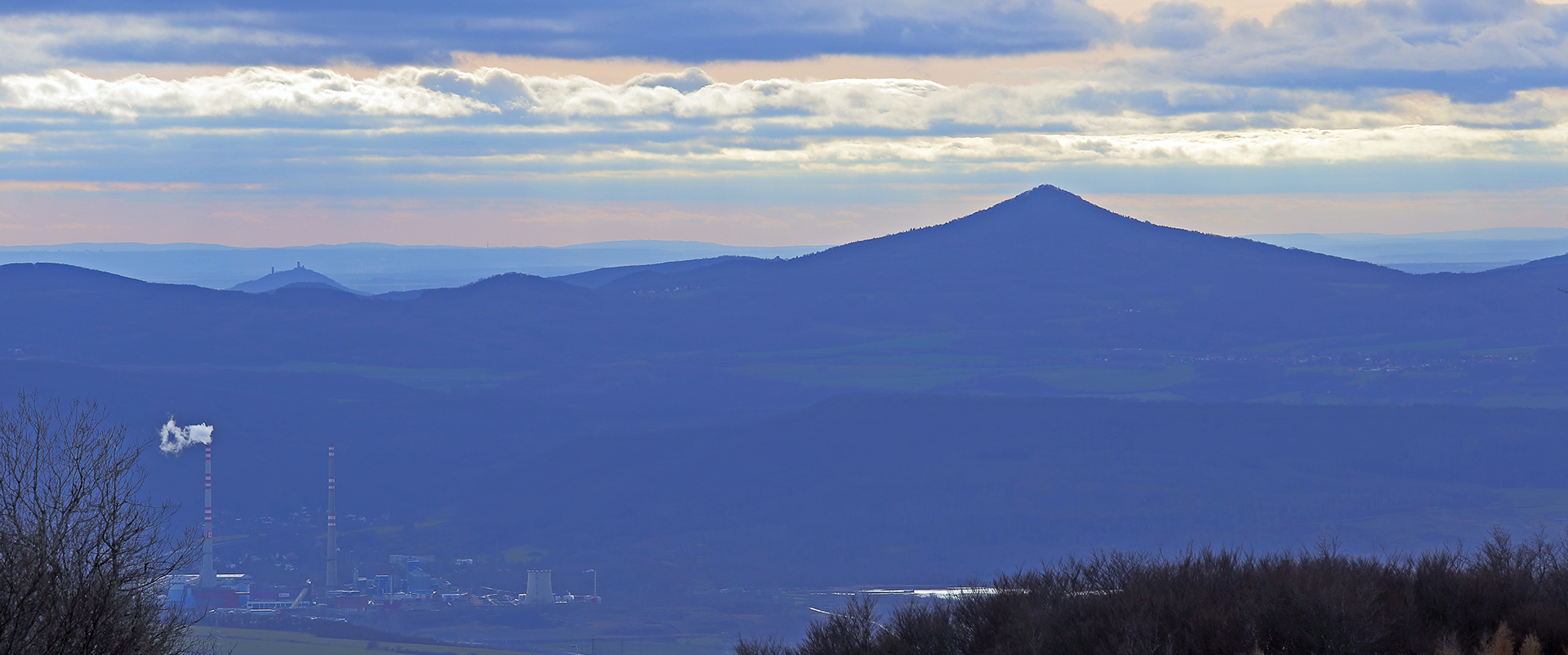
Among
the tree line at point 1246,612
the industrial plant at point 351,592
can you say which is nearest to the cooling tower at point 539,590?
the industrial plant at point 351,592

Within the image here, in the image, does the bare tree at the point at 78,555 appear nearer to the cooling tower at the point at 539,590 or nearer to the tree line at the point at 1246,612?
the tree line at the point at 1246,612

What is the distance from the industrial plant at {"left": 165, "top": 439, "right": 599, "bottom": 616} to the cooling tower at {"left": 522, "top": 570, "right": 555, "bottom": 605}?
0.08m

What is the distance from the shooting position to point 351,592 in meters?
164

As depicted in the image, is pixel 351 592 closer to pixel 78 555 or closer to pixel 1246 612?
pixel 78 555

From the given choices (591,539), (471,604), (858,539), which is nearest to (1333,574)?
(471,604)

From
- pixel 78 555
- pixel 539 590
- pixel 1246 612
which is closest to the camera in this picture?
pixel 78 555

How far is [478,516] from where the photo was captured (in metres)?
199

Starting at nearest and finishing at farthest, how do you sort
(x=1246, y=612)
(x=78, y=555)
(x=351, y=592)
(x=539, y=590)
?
(x=78, y=555) < (x=1246, y=612) < (x=539, y=590) < (x=351, y=592)

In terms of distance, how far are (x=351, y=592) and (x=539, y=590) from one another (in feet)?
72.2

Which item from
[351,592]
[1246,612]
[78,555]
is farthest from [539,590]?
[1246,612]

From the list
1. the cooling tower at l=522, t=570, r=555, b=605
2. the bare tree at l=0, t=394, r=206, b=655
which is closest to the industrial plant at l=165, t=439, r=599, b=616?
the cooling tower at l=522, t=570, r=555, b=605

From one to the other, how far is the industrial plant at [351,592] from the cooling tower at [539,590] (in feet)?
0.28

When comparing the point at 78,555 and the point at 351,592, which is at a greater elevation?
the point at 78,555

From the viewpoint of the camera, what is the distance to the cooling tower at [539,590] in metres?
156
